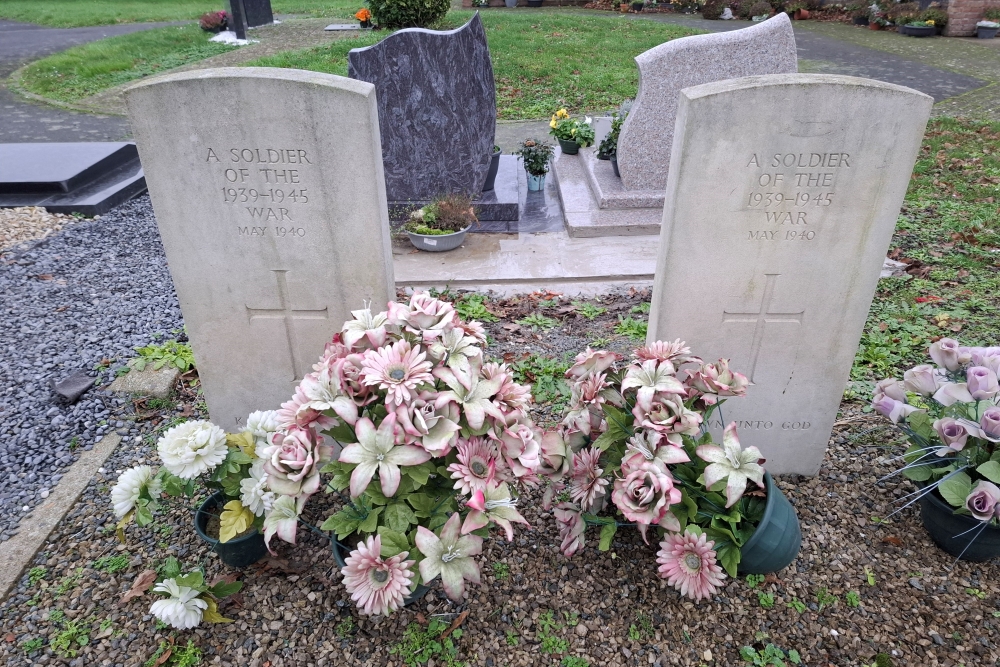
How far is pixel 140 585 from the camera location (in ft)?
8.18

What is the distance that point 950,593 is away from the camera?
2457mm

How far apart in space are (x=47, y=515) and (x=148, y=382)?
980 millimetres

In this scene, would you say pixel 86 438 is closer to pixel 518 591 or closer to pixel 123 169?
pixel 518 591

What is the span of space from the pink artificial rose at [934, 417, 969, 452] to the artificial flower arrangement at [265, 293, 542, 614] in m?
1.58

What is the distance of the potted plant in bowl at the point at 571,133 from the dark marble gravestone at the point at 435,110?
144cm

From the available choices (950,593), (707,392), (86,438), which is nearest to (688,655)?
(707,392)

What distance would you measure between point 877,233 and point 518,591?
77.6 inches

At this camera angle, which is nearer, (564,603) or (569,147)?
(564,603)

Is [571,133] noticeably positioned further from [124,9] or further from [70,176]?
[124,9]

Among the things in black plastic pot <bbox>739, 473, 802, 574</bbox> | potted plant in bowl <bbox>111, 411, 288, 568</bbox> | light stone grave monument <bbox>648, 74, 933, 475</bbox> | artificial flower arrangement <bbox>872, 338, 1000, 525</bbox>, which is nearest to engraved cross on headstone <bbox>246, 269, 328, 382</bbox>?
potted plant in bowl <bbox>111, 411, 288, 568</bbox>

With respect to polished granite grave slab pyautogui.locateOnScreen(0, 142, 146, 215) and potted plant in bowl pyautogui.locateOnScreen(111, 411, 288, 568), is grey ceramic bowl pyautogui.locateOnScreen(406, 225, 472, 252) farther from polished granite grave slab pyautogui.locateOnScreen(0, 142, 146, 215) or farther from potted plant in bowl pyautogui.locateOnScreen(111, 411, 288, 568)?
potted plant in bowl pyautogui.locateOnScreen(111, 411, 288, 568)

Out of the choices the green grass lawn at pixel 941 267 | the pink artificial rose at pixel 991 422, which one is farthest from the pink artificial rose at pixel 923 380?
the green grass lawn at pixel 941 267

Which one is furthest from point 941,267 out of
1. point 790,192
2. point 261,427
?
Answer: point 261,427

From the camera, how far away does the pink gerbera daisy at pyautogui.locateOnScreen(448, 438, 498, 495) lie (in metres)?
1.95
